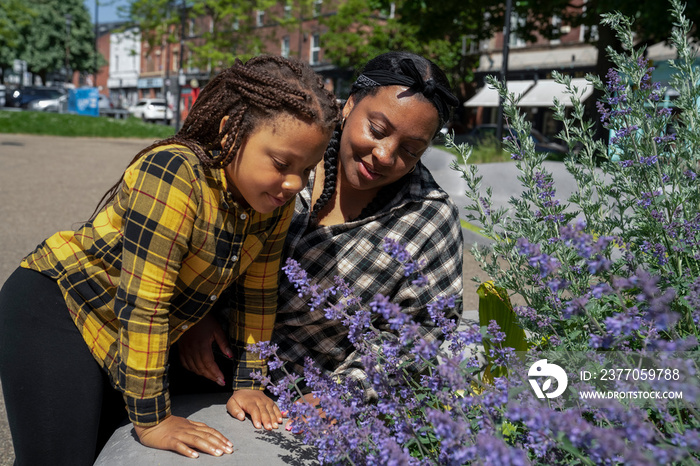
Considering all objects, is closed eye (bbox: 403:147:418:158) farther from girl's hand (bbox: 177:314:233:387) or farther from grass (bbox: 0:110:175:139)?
grass (bbox: 0:110:175:139)

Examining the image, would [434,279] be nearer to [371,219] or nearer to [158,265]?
[371,219]

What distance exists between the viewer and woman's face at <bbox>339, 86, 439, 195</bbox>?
2105 millimetres

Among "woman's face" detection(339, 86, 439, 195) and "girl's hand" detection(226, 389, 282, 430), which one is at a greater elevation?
"woman's face" detection(339, 86, 439, 195)

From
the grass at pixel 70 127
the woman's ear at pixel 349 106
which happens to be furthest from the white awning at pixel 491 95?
the woman's ear at pixel 349 106

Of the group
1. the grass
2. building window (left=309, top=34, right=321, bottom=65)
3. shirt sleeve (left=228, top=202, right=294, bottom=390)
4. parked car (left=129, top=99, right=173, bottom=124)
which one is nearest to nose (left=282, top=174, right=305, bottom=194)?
shirt sleeve (left=228, top=202, right=294, bottom=390)

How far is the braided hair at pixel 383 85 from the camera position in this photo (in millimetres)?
2162

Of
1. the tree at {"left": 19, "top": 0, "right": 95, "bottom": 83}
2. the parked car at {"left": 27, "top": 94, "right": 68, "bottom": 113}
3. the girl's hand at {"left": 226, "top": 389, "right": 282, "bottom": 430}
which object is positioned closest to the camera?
the girl's hand at {"left": 226, "top": 389, "right": 282, "bottom": 430}

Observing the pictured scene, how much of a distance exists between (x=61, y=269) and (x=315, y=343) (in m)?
0.88

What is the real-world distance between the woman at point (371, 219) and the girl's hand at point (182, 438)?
0.40 m

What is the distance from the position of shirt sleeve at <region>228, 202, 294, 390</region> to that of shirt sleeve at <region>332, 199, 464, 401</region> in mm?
280

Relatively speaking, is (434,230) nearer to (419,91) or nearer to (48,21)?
(419,91)

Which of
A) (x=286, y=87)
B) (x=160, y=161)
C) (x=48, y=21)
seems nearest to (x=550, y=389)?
(x=286, y=87)

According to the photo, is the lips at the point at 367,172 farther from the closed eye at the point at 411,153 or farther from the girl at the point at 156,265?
the girl at the point at 156,265

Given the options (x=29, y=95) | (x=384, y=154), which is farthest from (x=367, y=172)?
(x=29, y=95)
